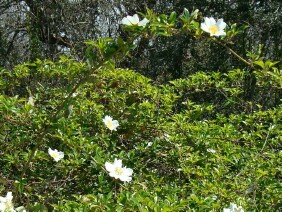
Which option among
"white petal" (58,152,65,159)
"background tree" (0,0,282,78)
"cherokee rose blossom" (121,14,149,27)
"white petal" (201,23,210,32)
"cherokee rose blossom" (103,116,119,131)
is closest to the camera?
"cherokee rose blossom" (121,14,149,27)

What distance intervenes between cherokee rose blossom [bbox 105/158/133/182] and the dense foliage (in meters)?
0.02

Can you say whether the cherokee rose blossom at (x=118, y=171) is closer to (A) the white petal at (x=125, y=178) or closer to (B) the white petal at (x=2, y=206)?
(A) the white petal at (x=125, y=178)

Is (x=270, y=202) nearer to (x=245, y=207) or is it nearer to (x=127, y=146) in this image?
(x=245, y=207)

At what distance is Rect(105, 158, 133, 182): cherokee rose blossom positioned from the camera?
62.6 inches

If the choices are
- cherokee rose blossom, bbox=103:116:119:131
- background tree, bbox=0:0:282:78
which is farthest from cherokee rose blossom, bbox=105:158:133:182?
background tree, bbox=0:0:282:78

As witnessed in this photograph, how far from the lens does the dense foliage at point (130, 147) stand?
1.44m

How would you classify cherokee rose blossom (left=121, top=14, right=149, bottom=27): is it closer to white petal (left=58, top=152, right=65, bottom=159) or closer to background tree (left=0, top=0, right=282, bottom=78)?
white petal (left=58, top=152, right=65, bottom=159)

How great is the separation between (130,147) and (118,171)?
0.48 meters

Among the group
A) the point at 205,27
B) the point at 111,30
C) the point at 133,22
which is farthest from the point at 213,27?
the point at 111,30

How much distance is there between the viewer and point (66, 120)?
1772 millimetres

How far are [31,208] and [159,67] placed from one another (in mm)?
3664

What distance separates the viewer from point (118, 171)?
1.61 m

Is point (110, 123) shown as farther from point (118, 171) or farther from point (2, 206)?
point (2, 206)

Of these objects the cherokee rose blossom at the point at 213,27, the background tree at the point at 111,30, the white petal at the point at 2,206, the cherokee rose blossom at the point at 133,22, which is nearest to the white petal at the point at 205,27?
the cherokee rose blossom at the point at 213,27
